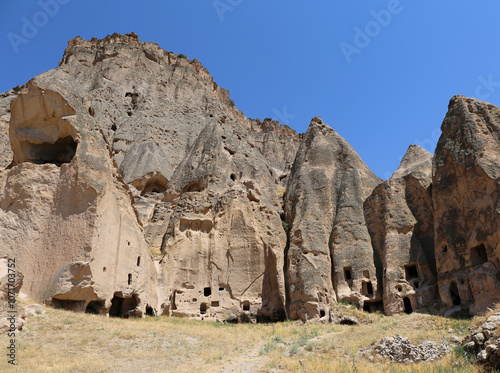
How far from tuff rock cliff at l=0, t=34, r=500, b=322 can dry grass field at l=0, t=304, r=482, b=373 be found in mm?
3405

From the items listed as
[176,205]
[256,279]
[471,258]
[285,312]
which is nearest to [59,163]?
[176,205]

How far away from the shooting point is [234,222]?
2953cm

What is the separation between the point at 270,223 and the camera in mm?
30953

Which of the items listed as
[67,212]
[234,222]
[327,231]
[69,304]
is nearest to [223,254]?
[234,222]

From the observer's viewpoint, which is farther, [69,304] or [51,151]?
[51,151]

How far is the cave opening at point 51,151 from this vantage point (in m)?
24.2

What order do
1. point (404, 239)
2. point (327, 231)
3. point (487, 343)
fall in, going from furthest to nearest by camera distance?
1. point (327, 231)
2. point (404, 239)
3. point (487, 343)

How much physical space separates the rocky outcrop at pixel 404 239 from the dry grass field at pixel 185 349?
20.1 ft

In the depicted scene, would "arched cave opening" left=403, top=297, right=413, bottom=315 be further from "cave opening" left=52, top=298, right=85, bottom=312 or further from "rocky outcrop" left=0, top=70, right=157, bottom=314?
"cave opening" left=52, top=298, right=85, bottom=312

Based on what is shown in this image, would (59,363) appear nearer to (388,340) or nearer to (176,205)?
(388,340)

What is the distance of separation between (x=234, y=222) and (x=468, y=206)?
14.9 meters

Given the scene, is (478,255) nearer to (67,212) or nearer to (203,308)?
(203,308)

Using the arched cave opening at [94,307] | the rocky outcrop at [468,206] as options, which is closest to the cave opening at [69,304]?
the arched cave opening at [94,307]

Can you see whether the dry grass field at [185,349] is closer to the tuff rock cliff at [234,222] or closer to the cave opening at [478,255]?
the tuff rock cliff at [234,222]
